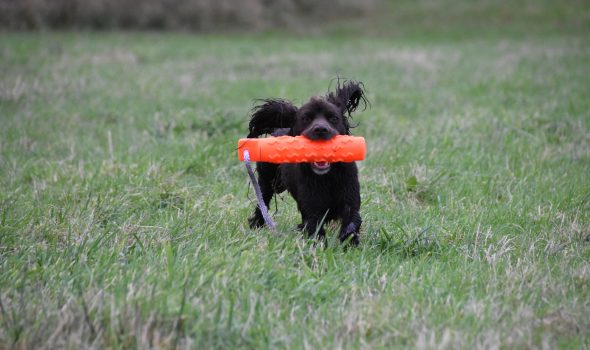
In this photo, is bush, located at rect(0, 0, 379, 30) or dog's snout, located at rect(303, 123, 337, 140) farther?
bush, located at rect(0, 0, 379, 30)

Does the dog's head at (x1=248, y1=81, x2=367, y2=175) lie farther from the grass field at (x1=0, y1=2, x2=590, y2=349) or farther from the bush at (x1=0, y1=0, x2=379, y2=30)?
the bush at (x1=0, y1=0, x2=379, y2=30)

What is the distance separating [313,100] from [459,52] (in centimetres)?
1683

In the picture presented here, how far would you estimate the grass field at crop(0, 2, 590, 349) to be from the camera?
10.7ft

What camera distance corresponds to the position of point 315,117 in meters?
4.71

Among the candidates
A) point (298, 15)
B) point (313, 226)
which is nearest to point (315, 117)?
point (313, 226)

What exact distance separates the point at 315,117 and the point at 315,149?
383 millimetres

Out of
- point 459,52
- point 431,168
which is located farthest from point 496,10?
point 431,168

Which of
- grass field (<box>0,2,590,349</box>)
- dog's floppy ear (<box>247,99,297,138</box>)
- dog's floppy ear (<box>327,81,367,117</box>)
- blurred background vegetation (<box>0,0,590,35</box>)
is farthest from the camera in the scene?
blurred background vegetation (<box>0,0,590,35</box>)

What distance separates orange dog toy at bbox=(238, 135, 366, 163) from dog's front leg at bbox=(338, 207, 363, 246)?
0.41m

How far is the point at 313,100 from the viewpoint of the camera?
4.72m

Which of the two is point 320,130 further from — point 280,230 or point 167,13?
point 167,13

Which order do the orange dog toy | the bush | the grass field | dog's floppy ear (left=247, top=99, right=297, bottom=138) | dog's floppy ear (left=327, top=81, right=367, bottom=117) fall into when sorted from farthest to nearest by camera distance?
the bush
dog's floppy ear (left=247, top=99, right=297, bottom=138)
dog's floppy ear (left=327, top=81, right=367, bottom=117)
the orange dog toy
the grass field

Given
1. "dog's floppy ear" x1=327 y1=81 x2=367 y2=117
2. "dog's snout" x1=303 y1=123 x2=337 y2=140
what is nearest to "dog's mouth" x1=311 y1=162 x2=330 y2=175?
"dog's snout" x1=303 y1=123 x2=337 y2=140

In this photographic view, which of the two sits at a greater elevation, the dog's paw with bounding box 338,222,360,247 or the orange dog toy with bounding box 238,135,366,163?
the orange dog toy with bounding box 238,135,366,163
